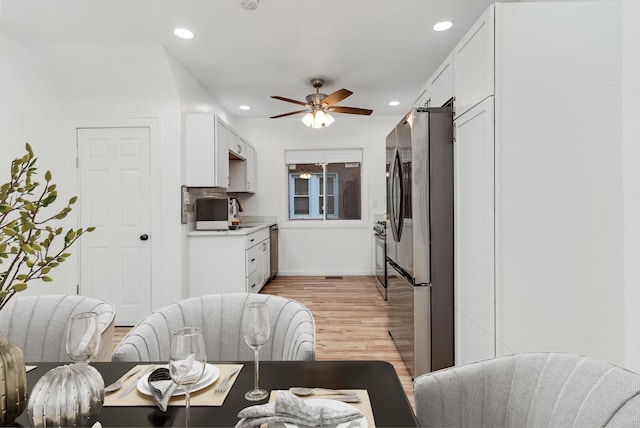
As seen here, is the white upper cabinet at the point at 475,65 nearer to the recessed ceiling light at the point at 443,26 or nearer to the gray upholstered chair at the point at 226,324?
the recessed ceiling light at the point at 443,26

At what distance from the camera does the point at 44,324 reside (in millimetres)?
1436

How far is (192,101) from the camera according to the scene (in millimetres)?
4078

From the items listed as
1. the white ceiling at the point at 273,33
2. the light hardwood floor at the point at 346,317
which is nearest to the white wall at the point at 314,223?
the light hardwood floor at the point at 346,317

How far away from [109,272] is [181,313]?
9.14 ft

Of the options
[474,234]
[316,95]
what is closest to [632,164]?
[474,234]

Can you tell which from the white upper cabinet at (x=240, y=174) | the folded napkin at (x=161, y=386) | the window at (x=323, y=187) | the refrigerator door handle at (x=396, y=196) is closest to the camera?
the folded napkin at (x=161, y=386)

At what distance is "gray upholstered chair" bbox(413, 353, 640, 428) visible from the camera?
2.43 feet

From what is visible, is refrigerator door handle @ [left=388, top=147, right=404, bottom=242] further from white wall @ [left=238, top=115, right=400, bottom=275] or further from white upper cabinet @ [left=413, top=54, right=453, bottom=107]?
white wall @ [left=238, top=115, right=400, bottom=275]

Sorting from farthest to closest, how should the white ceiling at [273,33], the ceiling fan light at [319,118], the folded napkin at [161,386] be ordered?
the ceiling fan light at [319,118]
the white ceiling at [273,33]
the folded napkin at [161,386]

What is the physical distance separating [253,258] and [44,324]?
2871mm

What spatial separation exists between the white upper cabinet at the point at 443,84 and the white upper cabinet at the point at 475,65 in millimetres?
73

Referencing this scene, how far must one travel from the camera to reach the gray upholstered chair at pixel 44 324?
141cm

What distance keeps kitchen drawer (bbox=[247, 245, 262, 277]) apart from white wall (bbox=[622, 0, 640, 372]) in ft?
10.6

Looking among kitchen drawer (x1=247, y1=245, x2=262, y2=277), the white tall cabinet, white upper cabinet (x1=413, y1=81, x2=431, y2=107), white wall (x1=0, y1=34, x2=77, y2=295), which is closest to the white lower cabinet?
kitchen drawer (x1=247, y1=245, x2=262, y2=277)
